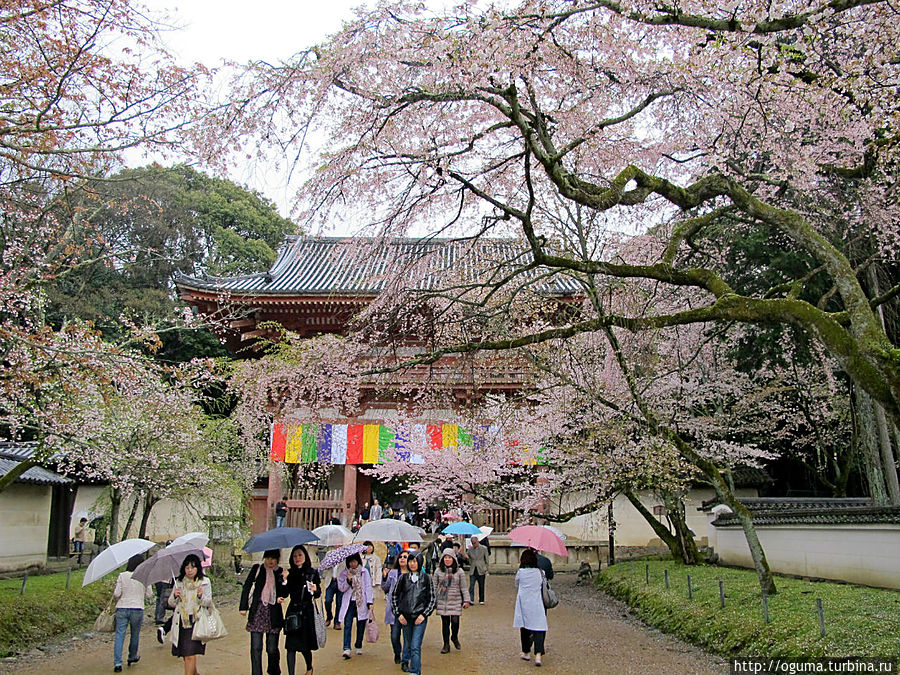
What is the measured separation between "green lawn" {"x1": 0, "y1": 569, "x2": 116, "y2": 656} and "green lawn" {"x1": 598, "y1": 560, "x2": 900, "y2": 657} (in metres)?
8.90

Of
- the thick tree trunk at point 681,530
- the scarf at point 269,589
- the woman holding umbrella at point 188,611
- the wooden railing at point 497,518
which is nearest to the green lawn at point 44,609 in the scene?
the woman holding umbrella at point 188,611

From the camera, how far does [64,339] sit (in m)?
8.12

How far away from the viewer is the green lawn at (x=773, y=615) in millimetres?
6039

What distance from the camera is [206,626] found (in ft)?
22.7

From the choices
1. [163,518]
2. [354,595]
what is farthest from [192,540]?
[163,518]

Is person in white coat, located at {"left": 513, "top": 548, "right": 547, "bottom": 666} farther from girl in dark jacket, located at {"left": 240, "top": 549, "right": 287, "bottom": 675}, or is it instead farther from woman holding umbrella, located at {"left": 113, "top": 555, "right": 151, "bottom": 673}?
woman holding umbrella, located at {"left": 113, "top": 555, "right": 151, "bottom": 673}

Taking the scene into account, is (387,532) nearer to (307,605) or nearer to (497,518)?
(307,605)

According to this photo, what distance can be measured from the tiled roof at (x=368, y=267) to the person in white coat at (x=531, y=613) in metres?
3.65

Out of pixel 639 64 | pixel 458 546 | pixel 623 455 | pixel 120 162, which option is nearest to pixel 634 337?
pixel 623 455

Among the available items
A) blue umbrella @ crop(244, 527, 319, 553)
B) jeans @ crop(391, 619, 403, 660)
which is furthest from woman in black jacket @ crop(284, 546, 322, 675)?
jeans @ crop(391, 619, 403, 660)

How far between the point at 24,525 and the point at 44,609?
7.03 m

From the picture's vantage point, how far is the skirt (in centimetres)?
689

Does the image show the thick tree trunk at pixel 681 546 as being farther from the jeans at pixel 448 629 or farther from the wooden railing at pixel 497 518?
the jeans at pixel 448 629

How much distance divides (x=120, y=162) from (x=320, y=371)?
3254mm
